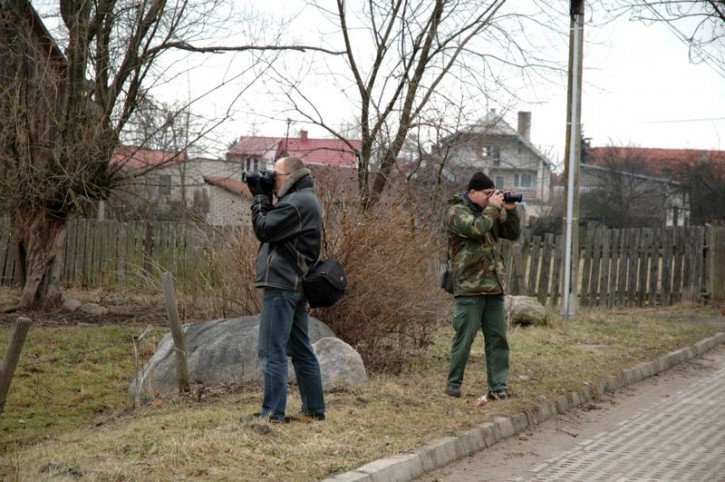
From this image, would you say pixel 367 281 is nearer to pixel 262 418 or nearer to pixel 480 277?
pixel 480 277

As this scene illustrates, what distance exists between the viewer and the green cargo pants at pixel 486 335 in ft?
29.8

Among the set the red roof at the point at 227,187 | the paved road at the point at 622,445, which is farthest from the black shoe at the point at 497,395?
the red roof at the point at 227,187

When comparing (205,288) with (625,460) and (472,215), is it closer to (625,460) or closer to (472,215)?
(472,215)

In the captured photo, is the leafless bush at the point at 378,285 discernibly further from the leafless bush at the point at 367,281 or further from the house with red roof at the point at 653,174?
the house with red roof at the point at 653,174

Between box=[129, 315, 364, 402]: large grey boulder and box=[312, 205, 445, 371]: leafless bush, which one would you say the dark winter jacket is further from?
box=[312, 205, 445, 371]: leafless bush

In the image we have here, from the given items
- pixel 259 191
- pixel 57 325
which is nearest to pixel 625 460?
pixel 259 191

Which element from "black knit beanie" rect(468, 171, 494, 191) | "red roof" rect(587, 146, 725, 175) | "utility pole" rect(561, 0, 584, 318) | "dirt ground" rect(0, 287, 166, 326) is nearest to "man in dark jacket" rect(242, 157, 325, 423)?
"black knit beanie" rect(468, 171, 494, 191)

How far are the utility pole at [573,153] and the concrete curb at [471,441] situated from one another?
534 cm

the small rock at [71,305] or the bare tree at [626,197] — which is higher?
the bare tree at [626,197]

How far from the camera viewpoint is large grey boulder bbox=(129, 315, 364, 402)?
32.2 feet

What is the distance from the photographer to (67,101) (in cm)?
1705

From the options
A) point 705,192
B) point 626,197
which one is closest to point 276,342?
point 705,192

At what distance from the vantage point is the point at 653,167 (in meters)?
63.5

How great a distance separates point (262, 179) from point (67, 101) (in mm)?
10638
